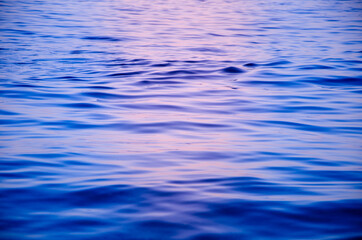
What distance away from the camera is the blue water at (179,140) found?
3.20m

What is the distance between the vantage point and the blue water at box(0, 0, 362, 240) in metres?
3.20

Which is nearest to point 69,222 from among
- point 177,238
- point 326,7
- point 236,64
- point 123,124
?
point 177,238

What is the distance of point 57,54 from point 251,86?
14.5 feet

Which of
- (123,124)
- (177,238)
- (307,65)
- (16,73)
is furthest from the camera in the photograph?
(307,65)

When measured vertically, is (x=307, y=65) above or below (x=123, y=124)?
above

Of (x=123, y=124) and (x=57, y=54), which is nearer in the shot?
(x=123, y=124)

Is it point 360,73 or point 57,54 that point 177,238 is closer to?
point 360,73

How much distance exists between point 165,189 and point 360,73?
5828 millimetres

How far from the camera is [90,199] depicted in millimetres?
3480

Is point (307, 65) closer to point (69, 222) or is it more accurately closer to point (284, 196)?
point (284, 196)

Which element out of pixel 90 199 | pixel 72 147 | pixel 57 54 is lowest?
pixel 90 199

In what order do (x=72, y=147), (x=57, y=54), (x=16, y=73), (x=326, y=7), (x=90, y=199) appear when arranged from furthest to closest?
A: (x=326, y=7)
(x=57, y=54)
(x=16, y=73)
(x=72, y=147)
(x=90, y=199)

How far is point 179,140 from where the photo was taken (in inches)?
193

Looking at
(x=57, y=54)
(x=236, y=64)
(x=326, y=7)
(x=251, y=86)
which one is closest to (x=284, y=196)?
(x=251, y=86)
